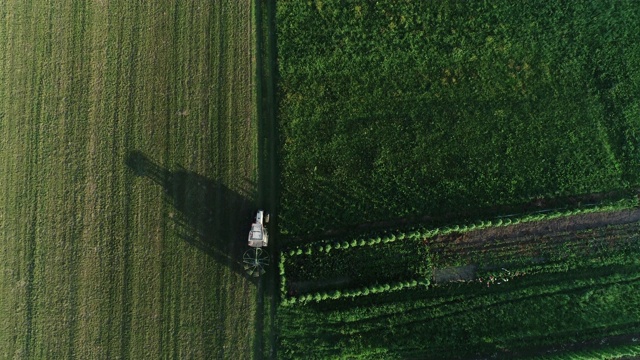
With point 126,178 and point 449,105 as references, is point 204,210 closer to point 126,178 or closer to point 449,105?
point 126,178

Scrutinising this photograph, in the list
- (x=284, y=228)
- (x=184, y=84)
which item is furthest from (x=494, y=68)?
(x=184, y=84)

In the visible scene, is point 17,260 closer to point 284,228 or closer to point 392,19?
point 284,228

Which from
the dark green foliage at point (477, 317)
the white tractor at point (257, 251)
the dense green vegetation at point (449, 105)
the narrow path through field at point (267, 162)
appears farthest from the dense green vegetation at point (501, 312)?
the dense green vegetation at point (449, 105)

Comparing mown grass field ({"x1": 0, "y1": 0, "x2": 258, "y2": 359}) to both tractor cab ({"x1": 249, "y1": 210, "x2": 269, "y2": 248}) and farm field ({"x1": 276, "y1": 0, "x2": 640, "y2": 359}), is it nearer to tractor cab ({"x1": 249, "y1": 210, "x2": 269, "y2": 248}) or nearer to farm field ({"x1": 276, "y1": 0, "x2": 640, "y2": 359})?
tractor cab ({"x1": 249, "y1": 210, "x2": 269, "y2": 248})

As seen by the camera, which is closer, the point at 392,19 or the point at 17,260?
the point at 17,260

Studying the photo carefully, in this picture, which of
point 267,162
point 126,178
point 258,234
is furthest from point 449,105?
point 126,178

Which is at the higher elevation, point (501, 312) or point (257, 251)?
point (257, 251)
